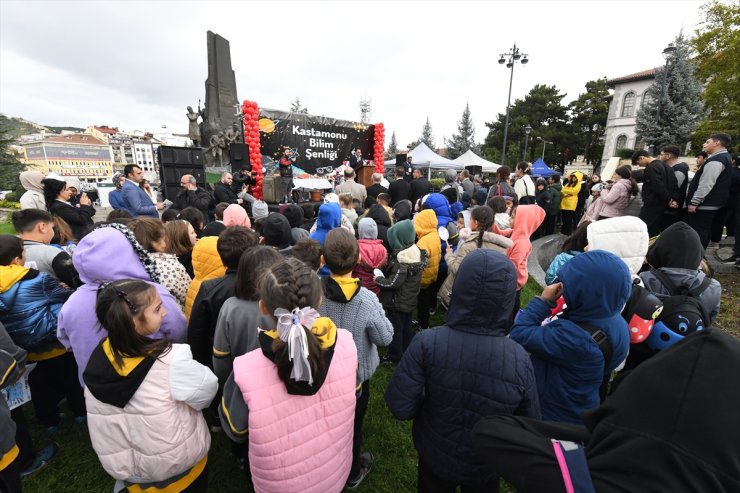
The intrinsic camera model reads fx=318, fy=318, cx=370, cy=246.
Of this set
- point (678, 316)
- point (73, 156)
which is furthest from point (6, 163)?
point (73, 156)

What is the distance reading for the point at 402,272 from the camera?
10.6 feet

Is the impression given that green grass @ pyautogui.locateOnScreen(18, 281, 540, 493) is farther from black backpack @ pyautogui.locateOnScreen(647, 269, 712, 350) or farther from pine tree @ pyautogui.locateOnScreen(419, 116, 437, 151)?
pine tree @ pyautogui.locateOnScreen(419, 116, 437, 151)

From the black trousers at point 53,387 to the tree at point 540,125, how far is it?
4161 cm

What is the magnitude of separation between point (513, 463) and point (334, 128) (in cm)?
1323

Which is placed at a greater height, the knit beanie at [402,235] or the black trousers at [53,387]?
the knit beanie at [402,235]

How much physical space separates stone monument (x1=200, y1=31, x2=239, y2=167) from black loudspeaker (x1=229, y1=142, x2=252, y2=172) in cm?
643

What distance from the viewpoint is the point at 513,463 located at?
833 mm

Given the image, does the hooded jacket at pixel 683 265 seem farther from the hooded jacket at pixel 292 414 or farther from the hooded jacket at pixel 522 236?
the hooded jacket at pixel 292 414

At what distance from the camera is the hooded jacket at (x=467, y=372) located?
1.41 metres

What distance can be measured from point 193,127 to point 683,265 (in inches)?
682

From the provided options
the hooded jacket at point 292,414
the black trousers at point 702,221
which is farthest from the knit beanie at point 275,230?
the black trousers at point 702,221

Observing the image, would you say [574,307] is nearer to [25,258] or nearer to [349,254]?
[349,254]

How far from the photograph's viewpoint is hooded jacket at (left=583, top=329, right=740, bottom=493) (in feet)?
1.86

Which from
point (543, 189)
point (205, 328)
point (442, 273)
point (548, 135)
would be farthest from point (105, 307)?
point (548, 135)
